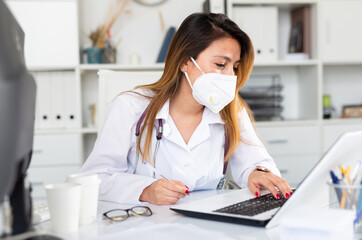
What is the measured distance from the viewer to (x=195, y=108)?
160cm

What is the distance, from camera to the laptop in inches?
32.1

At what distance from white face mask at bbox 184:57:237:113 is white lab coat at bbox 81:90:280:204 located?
64mm

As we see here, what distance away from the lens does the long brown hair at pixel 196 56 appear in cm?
151

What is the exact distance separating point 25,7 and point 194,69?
1.78 meters

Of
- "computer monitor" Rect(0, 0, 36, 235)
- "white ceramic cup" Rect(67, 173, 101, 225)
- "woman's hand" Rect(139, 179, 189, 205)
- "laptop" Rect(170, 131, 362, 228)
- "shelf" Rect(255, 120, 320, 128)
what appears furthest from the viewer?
"shelf" Rect(255, 120, 320, 128)

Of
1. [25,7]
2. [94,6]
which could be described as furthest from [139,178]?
[94,6]

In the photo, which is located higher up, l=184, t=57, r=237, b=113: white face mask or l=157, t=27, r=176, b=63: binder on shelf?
l=157, t=27, r=176, b=63: binder on shelf

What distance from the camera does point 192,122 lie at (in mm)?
1575

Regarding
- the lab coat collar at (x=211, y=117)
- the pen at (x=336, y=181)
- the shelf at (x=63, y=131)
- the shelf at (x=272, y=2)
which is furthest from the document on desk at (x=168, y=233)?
the shelf at (x=272, y=2)

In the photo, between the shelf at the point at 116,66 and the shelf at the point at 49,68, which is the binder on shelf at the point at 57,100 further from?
the shelf at the point at 116,66

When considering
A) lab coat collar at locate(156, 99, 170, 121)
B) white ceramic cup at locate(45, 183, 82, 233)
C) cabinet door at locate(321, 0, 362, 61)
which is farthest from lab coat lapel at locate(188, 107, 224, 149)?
cabinet door at locate(321, 0, 362, 61)

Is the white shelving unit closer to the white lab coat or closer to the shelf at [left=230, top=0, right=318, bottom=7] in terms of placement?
the shelf at [left=230, top=0, right=318, bottom=7]

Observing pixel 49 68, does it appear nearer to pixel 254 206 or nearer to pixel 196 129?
pixel 196 129

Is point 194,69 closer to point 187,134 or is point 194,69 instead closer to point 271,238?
point 187,134
